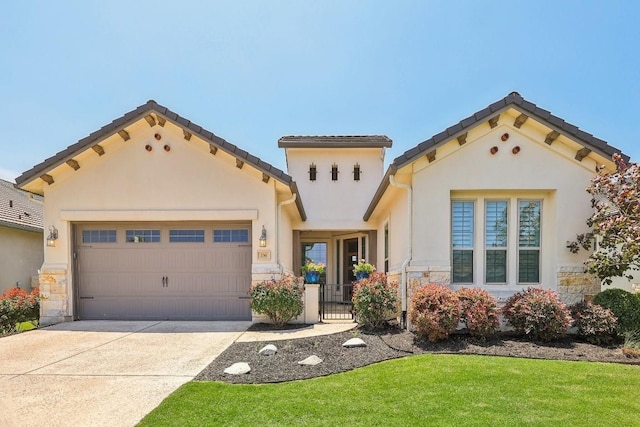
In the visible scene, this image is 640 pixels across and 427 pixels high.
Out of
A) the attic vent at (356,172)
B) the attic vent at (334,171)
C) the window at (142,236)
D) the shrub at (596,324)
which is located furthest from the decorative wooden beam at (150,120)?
the shrub at (596,324)

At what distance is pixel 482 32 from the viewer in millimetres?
Answer: 9500

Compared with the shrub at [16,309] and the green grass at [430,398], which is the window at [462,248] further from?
the shrub at [16,309]

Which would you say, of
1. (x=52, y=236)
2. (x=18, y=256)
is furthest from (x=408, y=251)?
(x=18, y=256)

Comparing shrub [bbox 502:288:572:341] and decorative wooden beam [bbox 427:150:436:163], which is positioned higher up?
decorative wooden beam [bbox 427:150:436:163]

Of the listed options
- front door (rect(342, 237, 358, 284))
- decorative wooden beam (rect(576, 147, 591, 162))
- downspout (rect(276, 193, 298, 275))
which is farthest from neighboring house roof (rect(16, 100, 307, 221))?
front door (rect(342, 237, 358, 284))

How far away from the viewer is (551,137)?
7.65 metres

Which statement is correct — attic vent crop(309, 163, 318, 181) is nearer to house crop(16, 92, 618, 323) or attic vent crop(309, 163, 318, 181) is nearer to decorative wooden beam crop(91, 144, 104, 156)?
house crop(16, 92, 618, 323)

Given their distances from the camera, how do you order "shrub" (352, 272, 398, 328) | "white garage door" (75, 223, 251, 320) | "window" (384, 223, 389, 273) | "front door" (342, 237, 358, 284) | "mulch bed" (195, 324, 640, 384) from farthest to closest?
"front door" (342, 237, 358, 284) → "window" (384, 223, 389, 273) → "white garage door" (75, 223, 251, 320) → "shrub" (352, 272, 398, 328) → "mulch bed" (195, 324, 640, 384)

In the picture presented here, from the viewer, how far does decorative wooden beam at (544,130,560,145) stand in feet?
24.8

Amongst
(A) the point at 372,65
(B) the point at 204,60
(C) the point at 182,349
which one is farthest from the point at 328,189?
(C) the point at 182,349

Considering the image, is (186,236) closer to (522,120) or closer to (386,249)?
(386,249)

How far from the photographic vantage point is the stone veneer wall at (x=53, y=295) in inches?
372

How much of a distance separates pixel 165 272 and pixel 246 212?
2907 millimetres

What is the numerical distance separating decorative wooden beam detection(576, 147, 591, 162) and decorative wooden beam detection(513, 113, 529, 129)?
141cm
